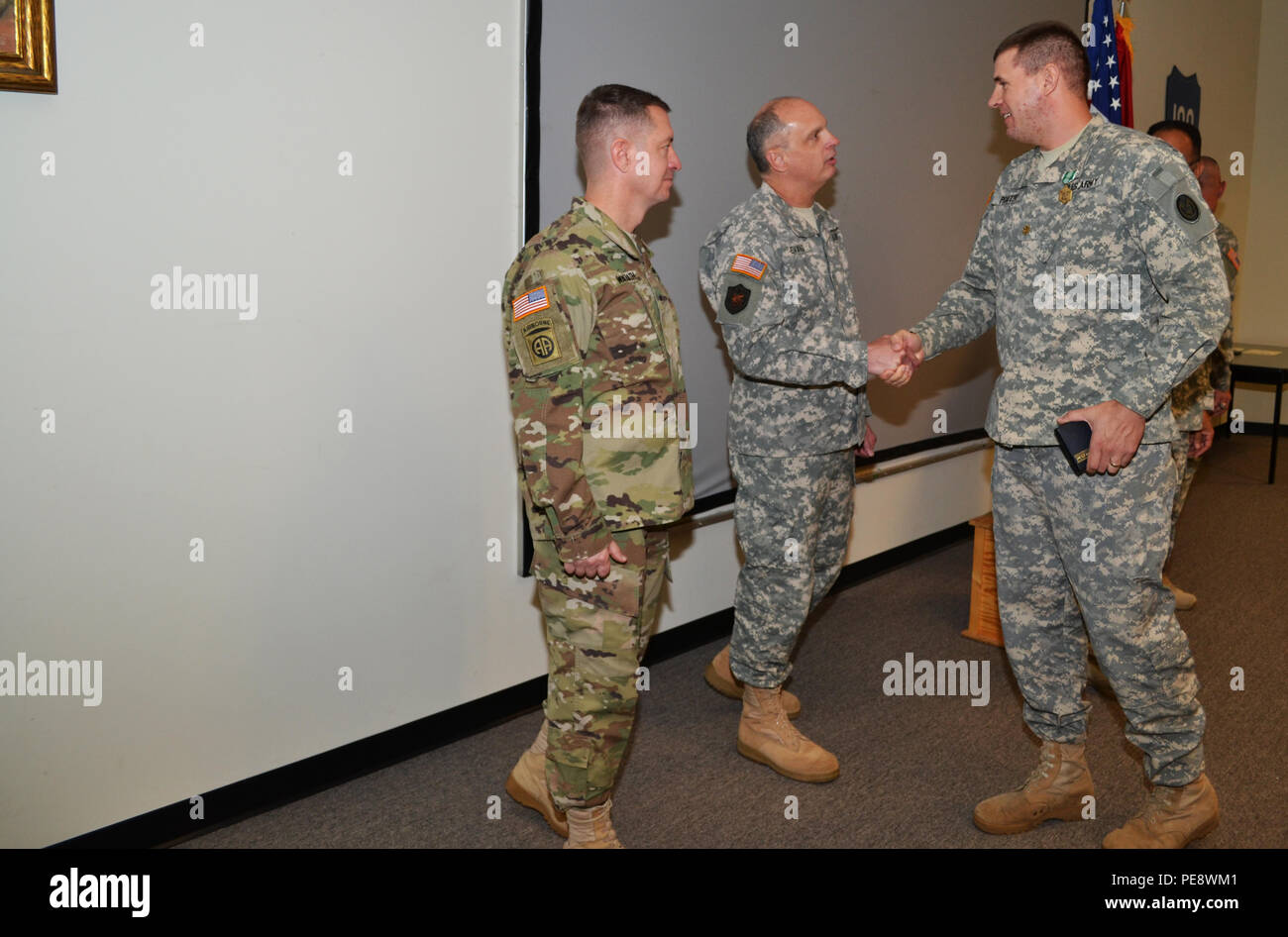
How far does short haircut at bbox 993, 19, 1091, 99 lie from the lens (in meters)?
2.14

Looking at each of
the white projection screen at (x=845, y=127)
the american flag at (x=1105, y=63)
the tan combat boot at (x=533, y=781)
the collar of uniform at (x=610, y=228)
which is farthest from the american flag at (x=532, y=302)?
the american flag at (x=1105, y=63)

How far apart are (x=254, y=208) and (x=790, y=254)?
1250 mm

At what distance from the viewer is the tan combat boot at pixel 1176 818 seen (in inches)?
87.6

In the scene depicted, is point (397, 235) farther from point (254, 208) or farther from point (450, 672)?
point (450, 672)

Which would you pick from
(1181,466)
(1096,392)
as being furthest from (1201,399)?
(1096,392)

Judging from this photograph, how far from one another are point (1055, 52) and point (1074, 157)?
220 millimetres

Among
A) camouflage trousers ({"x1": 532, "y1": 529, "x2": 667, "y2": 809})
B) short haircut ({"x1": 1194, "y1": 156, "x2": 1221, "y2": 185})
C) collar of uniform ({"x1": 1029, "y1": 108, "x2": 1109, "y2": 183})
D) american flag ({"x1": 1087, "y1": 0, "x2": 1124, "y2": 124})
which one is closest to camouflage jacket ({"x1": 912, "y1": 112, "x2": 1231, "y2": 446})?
collar of uniform ({"x1": 1029, "y1": 108, "x2": 1109, "y2": 183})

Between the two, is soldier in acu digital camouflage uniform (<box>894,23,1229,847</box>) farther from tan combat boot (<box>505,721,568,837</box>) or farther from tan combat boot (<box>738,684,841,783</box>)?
tan combat boot (<box>505,721,568,837</box>)

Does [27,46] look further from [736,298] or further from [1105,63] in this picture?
[1105,63]

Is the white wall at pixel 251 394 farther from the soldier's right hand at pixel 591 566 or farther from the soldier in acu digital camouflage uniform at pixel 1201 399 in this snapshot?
the soldier in acu digital camouflage uniform at pixel 1201 399

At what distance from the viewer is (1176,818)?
2.23m

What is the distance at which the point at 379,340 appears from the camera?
99.3 inches

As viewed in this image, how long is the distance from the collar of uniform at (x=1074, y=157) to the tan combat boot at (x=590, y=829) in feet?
5.33

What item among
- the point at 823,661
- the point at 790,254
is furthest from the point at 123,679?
the point at 823,661
